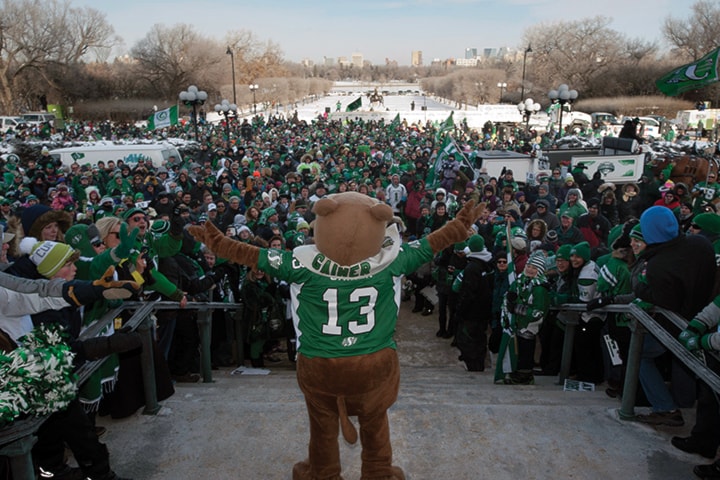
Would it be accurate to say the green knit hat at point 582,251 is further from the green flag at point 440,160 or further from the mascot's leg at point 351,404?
the green flag at point 440,160

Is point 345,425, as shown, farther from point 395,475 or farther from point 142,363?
point 142,363

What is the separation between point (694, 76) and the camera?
35.1 ft

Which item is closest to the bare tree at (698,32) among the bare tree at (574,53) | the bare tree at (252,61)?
the bare tree at (574,53)

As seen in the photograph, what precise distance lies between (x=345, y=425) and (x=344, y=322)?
0.58 m

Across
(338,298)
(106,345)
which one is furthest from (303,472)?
(106,345)

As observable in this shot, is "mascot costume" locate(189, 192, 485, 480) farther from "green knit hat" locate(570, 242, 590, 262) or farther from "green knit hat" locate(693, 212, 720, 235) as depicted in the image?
"green knit hat" locate(693, 212, 720, 235)

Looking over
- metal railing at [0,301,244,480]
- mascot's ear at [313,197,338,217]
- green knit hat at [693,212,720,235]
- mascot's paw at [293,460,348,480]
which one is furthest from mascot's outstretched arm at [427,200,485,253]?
green knit hat at [693,212,720,235]

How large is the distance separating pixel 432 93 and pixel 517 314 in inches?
3350

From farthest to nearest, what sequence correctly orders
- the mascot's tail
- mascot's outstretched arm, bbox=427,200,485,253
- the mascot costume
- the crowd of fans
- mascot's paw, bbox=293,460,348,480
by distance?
the crowd of fans, mascot's outstretched arm, bbox=427,200,485,253, mascot's paw, bbox=293,460,348,480, the mascot costume, the mascot's tail

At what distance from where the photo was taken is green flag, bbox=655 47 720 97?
10.3 m

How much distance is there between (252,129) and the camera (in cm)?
3216

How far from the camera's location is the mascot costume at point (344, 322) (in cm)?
306

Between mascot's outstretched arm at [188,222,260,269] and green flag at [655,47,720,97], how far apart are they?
10.5 meters

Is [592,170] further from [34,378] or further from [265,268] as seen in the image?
[34,378]
